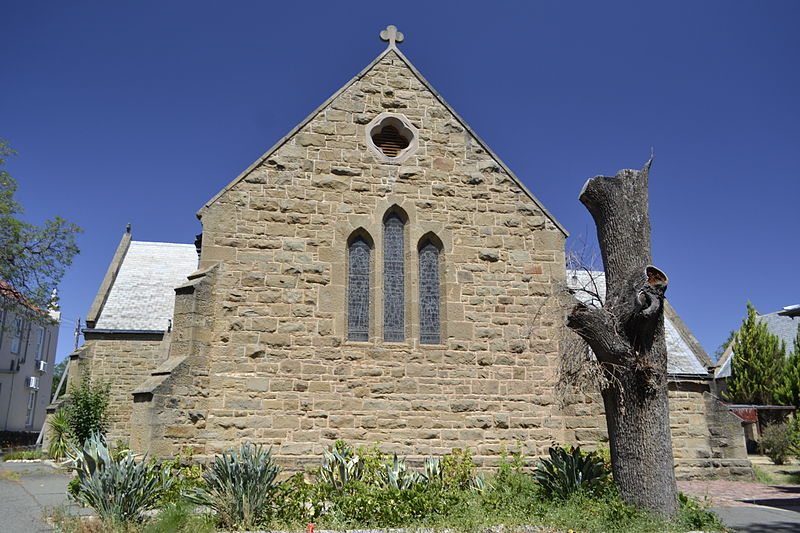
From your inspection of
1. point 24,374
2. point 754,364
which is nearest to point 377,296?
point 754,364

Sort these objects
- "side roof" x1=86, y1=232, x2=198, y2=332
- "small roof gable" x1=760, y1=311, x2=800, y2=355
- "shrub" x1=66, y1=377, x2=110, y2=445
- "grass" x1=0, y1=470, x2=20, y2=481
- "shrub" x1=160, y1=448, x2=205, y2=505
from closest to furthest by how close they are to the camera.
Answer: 1. "shrub" x1=160, y1=448, x2=205, y2=505
2. "grass" x1=0, y1=470, x2=20, y2=481
3. "shrub" x1=66, y1=377, x2=110, y2=445
4. "side roof" x1=86, y1=232, x2=198, y2=332
5. "small roof gable" x1=760, y1=311, x2=800, y2=355

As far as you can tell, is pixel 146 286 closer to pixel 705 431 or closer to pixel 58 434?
pixel 58 434

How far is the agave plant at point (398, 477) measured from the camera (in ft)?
30.8

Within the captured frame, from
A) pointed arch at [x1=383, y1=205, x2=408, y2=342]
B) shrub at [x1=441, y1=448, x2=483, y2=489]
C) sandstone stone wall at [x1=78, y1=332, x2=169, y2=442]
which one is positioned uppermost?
pointed arch at [x1=383, y1=205, x2=408, y2=342]

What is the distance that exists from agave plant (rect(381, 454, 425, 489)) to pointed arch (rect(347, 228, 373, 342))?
9.85ft

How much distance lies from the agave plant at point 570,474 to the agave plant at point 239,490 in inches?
172

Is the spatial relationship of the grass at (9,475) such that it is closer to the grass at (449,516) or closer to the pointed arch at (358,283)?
the grass at (449,516)

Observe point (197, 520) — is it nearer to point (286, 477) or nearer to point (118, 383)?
point (286, 477)

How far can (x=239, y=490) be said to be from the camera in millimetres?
7941

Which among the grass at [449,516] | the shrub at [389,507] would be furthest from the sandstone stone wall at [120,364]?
the shrub at [389,507]

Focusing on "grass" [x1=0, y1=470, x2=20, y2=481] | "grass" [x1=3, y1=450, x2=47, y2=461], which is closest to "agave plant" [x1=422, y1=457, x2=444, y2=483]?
"grass" [x1=0, y1=470, x2=20, y2=481]

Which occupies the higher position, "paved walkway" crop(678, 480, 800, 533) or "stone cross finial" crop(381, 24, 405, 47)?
"stone cross finial" crop(381, 24, 405, 47)

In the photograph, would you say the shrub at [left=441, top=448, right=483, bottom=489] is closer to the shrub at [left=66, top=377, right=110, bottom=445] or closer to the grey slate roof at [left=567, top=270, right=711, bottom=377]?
the grey slate roof at [left=567, top=270, right=711, bottom=377]

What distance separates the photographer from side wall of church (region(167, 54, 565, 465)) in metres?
11.5
